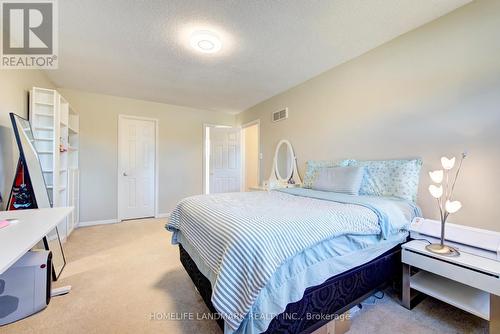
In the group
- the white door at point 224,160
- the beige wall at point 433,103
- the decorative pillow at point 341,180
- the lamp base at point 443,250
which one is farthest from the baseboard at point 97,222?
the lamp base at point 443,250

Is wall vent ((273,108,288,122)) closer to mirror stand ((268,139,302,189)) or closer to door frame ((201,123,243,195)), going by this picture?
mirror stand ((268,139,302,189))

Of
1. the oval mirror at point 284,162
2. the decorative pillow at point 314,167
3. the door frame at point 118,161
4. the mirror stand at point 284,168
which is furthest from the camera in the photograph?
the door frame at point 118,161

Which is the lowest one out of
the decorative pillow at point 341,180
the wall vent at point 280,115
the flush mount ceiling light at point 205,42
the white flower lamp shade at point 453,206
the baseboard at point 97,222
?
the baseboard at point 97,222

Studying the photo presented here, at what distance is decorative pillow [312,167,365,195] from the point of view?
2.13 metres

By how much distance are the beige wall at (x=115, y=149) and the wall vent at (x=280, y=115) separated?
1779mm

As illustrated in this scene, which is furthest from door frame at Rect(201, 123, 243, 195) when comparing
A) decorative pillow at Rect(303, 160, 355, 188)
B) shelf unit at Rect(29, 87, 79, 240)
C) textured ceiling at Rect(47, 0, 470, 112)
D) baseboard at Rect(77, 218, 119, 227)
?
decorative pillow at Rect(303, 160, 355, 188)

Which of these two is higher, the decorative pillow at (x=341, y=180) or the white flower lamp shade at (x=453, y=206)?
the decorative pillow at (x=341, y=180)

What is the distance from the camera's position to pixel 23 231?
118cm

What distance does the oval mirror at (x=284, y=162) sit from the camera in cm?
345

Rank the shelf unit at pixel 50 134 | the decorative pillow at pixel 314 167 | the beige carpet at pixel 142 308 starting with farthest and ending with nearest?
the decorative pillow at pixel 314 167 → the shelf unit at pixel 50 134 → the beige carpet at pixel 142 308

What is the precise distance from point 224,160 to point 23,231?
3.75 metres

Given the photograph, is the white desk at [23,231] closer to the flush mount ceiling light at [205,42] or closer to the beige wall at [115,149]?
the flush mount ceiling light at [205,42]

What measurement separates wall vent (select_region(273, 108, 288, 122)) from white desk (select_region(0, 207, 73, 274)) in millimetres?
3073

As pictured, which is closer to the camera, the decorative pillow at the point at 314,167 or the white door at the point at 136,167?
the decorative pillow at the point at 314,167
